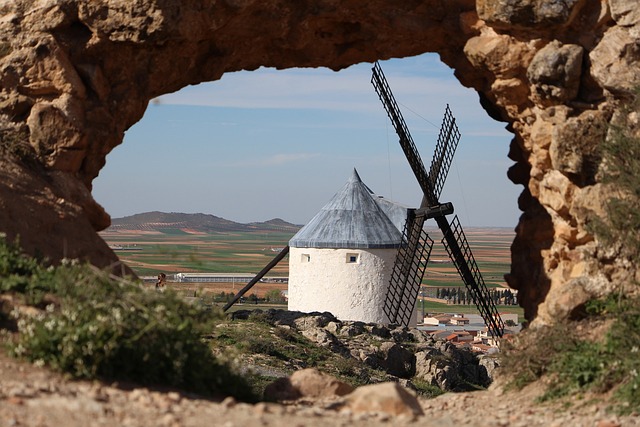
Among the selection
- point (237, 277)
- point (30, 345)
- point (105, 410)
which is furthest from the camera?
point (237, 277)

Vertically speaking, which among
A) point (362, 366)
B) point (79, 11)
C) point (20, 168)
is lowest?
point (362, 366)

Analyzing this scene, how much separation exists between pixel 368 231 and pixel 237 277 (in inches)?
2342

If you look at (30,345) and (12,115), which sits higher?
(12,115)

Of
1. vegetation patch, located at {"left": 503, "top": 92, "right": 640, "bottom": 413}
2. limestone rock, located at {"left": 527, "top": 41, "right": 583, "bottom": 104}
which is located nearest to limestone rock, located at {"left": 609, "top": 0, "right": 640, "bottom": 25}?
limestone rock, located at {"left": 527, "top": 41, "right": 583, "bottom": 104}

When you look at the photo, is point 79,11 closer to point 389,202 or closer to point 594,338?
point 594,338

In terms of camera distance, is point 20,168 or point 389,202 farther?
point 389,202

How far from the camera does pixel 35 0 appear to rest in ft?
38.9

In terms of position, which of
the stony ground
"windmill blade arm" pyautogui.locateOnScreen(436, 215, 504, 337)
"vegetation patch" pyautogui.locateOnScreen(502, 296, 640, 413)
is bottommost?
the stony ground

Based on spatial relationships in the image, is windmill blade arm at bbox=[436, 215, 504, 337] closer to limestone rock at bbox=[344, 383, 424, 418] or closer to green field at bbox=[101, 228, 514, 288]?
limestone rock at bbox=[344, 383, 424, 418]

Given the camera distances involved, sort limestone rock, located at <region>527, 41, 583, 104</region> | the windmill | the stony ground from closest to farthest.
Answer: the stony ground → limestone rock, located at <region>527, 41, 583, 104</region> → the windmill

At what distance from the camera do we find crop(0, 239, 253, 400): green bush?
7.82 m

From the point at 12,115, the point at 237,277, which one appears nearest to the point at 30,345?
the point at 12,115

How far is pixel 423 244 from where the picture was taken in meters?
27.0

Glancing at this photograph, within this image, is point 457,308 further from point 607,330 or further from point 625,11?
point 607,330
